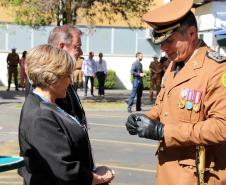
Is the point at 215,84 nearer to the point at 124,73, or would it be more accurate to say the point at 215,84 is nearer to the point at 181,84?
the point at 181,84

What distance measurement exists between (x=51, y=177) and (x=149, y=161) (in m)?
5.78

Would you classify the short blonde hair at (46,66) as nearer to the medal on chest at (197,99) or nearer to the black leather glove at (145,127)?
the black leather glove at (145,127)

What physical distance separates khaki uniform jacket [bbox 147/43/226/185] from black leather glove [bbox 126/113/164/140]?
4 centimetres

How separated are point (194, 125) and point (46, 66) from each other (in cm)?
90

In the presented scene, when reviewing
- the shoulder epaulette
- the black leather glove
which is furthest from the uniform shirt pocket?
the shoulder epaulette

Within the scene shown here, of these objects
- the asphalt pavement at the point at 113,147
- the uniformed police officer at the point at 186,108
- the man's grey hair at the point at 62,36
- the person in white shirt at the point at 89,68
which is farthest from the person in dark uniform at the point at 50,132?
the person in white shirt at the point at 89,68

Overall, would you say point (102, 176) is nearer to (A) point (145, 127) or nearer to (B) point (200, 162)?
(A) point (145, 127)

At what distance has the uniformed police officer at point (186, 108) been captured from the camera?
10.2 ft

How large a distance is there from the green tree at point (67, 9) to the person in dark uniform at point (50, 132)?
48.1 feet

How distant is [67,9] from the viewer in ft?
59.4

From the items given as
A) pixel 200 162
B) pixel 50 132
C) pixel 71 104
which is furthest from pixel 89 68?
pixel 50 132

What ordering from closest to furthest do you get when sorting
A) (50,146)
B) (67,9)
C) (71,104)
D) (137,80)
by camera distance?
1. (50,146)
2. (71,104)
3. (137,80)
4. (67,9)

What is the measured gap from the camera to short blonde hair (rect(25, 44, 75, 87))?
300 cm

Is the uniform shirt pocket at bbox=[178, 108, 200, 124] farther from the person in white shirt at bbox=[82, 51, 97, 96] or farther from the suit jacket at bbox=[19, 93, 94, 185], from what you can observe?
the person in white shirt at bbox=[82, 51, 97, 96]
